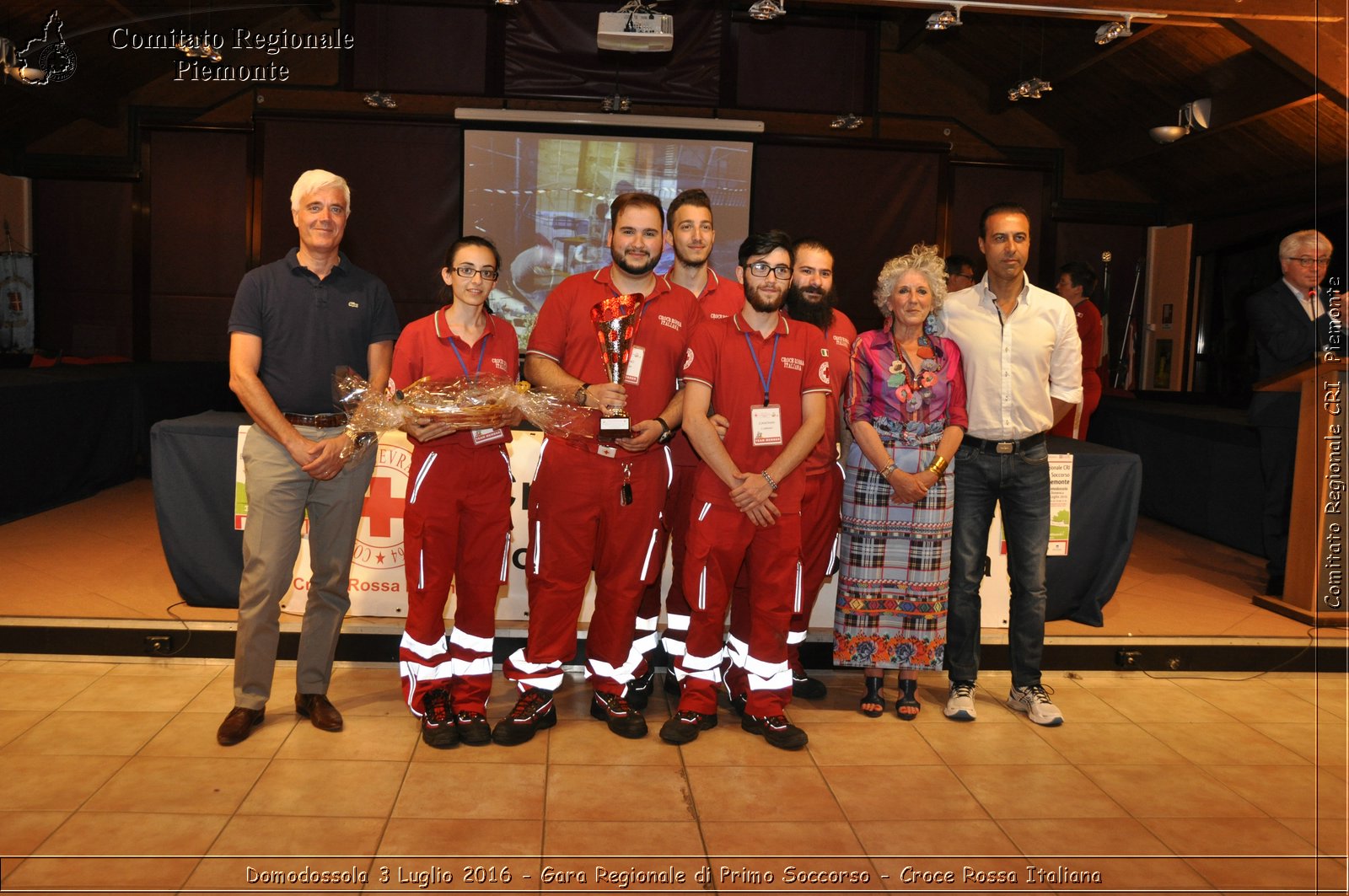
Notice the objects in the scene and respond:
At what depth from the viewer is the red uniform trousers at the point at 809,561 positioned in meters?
3.53

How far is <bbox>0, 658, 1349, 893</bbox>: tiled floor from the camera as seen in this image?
2439 millimetres

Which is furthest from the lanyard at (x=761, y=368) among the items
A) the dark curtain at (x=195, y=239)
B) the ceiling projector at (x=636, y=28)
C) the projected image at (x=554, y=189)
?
the dark curtain at (x=195, y=239)

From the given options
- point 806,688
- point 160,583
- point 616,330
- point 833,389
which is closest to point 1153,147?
point 833,389

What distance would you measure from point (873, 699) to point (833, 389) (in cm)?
118

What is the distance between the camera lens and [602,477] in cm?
318

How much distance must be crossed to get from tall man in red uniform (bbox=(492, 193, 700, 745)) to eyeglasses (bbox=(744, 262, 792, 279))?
274 millimetres

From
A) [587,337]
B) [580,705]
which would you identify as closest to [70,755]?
[580,705]

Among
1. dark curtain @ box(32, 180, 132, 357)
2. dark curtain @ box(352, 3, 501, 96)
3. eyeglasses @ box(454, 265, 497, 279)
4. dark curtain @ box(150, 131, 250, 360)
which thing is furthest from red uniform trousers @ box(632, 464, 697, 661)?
dark curtain @ box(32, 180, 132, 357)

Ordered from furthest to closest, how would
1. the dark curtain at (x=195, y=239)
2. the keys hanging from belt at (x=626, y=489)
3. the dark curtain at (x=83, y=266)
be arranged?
the dark curtain at (x=83, y=266)
the dark curtain at (x=195, y=239)
the keys hanging from belt at (x=626, y=489)

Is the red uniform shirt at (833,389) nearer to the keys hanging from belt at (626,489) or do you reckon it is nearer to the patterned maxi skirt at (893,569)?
the patterned maxi skirt at (893,569)

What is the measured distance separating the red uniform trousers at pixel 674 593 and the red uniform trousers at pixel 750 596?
0.56 ft

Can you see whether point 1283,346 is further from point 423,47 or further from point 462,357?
point 423,47

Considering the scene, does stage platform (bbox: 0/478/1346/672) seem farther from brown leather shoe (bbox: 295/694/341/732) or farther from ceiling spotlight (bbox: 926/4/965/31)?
ceiling spotlight (bbox: 926/4/965/31)

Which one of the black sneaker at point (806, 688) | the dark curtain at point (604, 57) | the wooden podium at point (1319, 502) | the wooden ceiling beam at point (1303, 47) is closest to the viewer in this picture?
the black sneaker at point (806, 688)
